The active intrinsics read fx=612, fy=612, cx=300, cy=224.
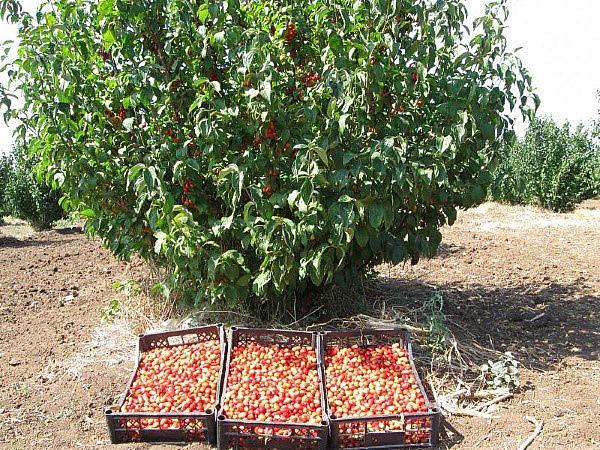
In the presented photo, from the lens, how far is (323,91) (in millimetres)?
3291

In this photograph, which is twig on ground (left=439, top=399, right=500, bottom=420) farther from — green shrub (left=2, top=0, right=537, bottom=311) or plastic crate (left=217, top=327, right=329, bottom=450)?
green shrub (left=2, top=0, right=537, bottom=311)

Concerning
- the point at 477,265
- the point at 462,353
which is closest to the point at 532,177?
the point at 477,265

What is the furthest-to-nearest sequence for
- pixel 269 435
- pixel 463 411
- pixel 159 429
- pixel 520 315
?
pixel 520 315
pixel 463 411
pixel 159 429
pixel 269 435

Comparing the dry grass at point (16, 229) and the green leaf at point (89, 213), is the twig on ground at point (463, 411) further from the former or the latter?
the dry grass at point (16, 229)

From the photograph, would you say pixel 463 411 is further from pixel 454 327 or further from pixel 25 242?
pixel 25 242

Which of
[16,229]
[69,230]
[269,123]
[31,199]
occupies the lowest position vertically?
[16,229]

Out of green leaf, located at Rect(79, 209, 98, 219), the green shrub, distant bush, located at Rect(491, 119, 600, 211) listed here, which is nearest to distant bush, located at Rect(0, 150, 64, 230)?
green leaf, located at Rect(79, 209, 98, 219)

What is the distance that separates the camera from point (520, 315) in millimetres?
4578

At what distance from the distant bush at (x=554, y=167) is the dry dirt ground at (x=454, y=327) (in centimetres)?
374

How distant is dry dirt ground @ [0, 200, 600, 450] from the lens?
3.08 metres

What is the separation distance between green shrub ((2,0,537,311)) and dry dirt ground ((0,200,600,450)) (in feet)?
3.01

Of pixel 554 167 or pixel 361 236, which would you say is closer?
pixel 361 236

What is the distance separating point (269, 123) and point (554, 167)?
32.4ft

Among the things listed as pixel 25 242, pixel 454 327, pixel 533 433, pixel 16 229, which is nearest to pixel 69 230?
pixel 25 242
